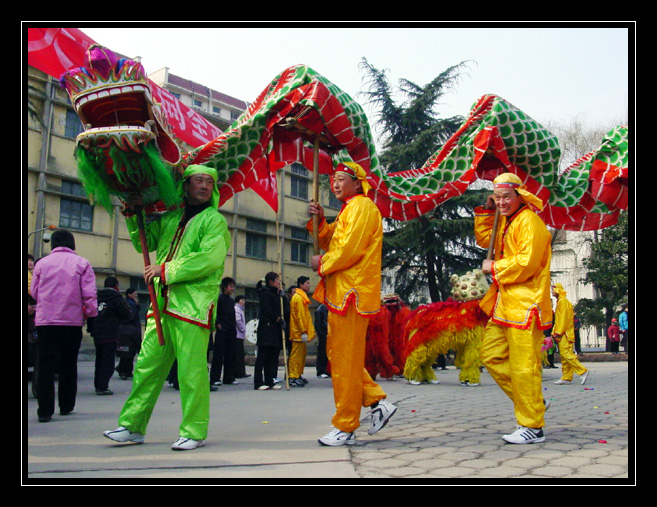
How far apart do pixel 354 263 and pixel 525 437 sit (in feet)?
5.36

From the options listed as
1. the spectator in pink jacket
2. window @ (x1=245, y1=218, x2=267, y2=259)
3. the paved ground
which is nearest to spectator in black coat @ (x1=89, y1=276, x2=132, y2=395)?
the paved ground

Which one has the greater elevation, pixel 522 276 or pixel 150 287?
pixel 522 276

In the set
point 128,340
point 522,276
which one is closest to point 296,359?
point 128,340

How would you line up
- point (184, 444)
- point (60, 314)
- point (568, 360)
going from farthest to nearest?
point (568, 360) → point (60, 314) → point (184, 444)

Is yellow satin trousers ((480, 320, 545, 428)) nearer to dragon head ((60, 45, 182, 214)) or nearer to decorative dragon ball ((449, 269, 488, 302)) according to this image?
dragon head ((60, 45, 182, 214))

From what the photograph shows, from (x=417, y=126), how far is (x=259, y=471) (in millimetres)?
20128

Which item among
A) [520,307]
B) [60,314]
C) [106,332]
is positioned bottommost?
[106,332]

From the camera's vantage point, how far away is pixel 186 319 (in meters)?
4.01

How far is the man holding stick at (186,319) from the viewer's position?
3951 mm

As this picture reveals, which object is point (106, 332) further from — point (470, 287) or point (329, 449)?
point (470, 287)

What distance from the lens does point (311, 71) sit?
481 cm
